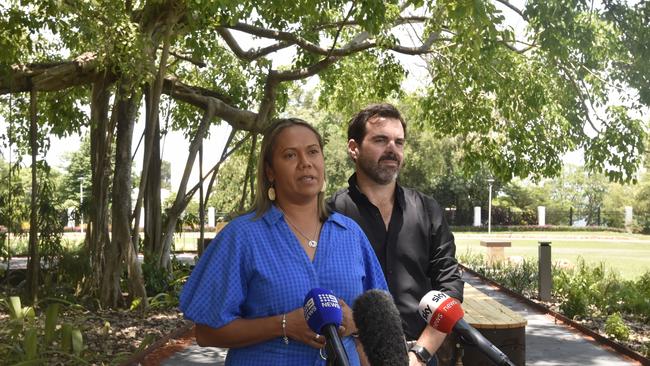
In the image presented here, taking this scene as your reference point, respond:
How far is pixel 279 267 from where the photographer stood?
2.45 m

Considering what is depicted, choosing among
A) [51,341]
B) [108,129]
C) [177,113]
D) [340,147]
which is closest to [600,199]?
[340,147]

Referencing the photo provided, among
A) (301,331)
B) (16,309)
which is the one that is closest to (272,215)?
(301,331)

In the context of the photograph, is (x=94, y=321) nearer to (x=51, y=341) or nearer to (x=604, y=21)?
(x=51, y=341)

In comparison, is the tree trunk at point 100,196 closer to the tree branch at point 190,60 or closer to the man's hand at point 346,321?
the tree branch at point 190,60

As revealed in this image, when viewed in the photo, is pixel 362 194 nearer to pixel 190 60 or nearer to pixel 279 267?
pixel 279 267

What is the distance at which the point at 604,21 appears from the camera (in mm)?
17938

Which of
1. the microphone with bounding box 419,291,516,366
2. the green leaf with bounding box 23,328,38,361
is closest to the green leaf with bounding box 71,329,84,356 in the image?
the green leaf with bounding box 23,328,38,361

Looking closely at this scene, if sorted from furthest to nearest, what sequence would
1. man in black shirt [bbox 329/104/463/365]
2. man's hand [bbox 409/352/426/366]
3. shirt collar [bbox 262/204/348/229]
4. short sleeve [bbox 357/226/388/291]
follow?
man in black shirt [bbox 329/104/463/365], man's hand [bbox 409/352/426/366], short sleeve [bbox 357/226/388/291], shirt collar [bbox 262/204/348/229]

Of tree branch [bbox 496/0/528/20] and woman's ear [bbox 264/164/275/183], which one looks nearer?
woman's ear [bbox 264/164/275/183]

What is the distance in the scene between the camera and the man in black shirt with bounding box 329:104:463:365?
139 inches

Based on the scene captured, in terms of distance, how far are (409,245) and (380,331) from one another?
5.19 ft

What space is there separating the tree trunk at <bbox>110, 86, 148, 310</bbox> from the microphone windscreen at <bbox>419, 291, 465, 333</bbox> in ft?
35.8

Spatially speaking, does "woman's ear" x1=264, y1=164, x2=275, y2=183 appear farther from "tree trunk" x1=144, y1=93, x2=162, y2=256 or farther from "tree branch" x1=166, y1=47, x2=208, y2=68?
"tree branch" x1=166, y1=47, x2=208, y2=68

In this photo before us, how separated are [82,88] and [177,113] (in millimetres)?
4003
